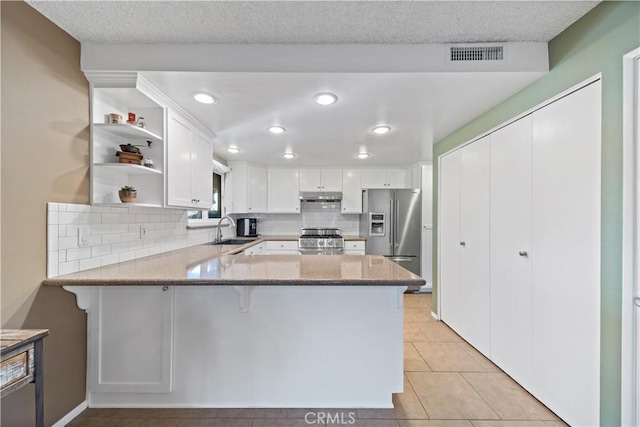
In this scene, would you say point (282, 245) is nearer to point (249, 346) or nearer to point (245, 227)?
point (245, 227)

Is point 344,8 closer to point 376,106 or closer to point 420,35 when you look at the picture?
point 420,35

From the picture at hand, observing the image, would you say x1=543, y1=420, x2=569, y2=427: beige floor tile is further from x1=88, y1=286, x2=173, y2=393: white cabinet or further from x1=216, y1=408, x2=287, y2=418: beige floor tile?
x1=88, y1=286, x2=173, y2=393: white cabinet

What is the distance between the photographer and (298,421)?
162cm

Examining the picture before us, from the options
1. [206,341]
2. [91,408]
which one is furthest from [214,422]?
[91,408]

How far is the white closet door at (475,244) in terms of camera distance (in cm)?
231

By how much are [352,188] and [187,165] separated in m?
2.91

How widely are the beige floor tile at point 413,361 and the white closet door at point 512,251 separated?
57 cm

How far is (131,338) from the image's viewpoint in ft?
5.58

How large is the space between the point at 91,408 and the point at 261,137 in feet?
8.21

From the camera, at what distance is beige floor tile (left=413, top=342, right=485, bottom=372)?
7.24ft

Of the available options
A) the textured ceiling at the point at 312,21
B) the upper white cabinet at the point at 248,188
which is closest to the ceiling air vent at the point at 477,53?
the textured ceiling at the point at 312,21

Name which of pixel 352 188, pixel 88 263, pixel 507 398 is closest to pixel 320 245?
pixel 352 188

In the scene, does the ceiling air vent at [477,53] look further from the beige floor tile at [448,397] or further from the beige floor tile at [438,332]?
the beige floor tile at [438,332]

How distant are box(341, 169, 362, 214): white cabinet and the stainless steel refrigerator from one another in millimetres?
292
